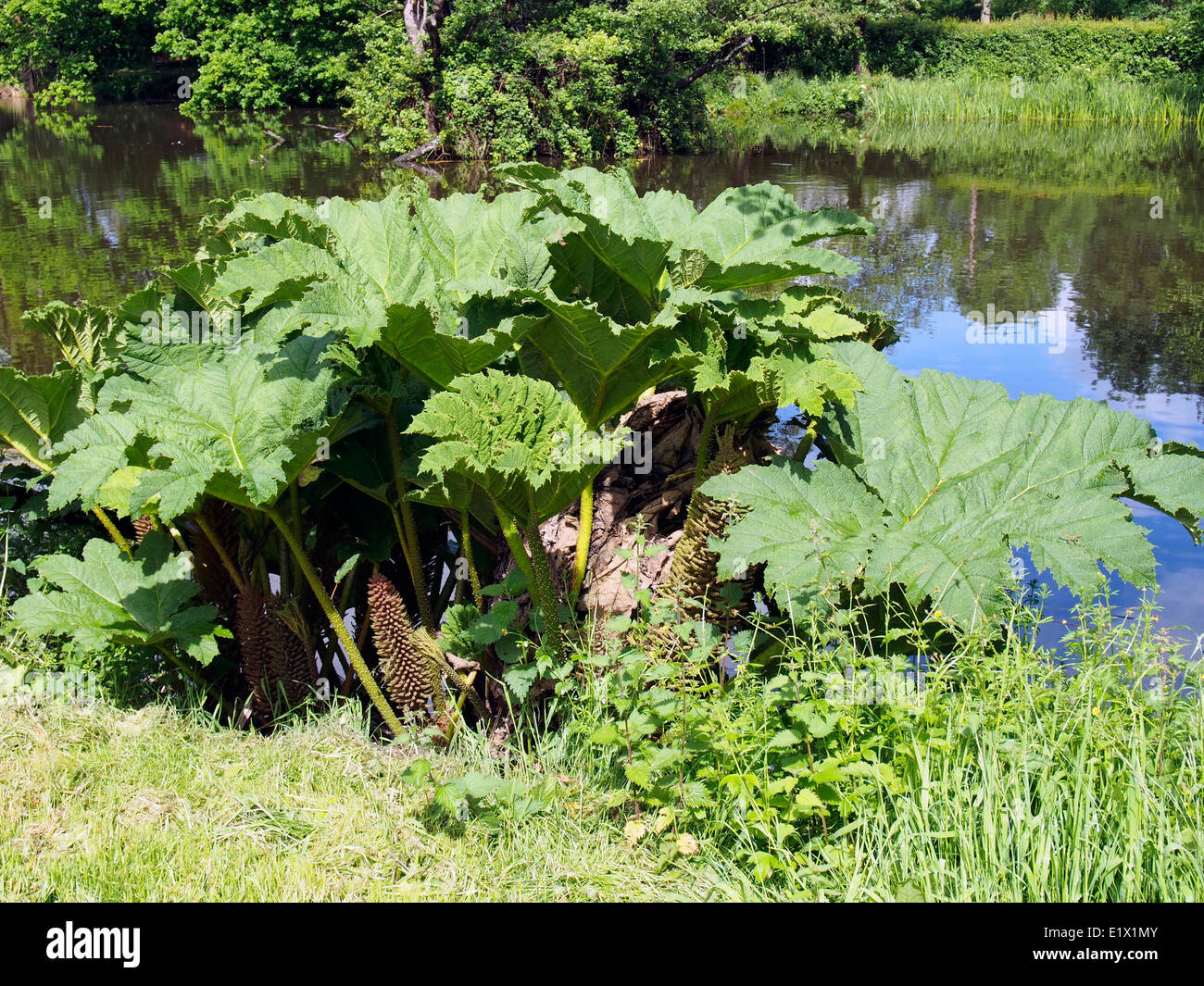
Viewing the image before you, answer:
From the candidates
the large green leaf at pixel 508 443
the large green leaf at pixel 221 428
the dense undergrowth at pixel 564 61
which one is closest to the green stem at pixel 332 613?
the large green leaf at pixel 221 428

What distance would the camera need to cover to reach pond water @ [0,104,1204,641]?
26.1ft

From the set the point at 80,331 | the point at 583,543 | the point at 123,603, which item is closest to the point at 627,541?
the point at 583,543

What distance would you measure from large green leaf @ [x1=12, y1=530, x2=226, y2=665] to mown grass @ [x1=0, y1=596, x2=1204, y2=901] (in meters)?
0.37

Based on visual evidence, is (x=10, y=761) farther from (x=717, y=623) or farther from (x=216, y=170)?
(x=216, y=170)

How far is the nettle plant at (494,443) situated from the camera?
2.92 m

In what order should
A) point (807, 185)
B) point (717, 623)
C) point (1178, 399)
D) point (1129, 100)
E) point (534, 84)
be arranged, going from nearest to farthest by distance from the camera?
point (717, 623) < point (1178, 399) < point (807, 185) < point (534, 84) < point (1129, 100)

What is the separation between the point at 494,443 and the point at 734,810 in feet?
3.82

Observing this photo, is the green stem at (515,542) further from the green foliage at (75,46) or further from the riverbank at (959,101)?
the green foliage at (75,46)

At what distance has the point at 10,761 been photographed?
10.1 ft

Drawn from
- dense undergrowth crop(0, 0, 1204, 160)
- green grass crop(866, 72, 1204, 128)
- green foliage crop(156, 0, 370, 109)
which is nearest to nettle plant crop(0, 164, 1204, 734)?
dense undergrowth crop(0, 0, 1204, 160)

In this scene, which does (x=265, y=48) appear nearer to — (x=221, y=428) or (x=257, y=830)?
(x=221, y=428)

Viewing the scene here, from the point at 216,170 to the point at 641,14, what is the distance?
368 inches
